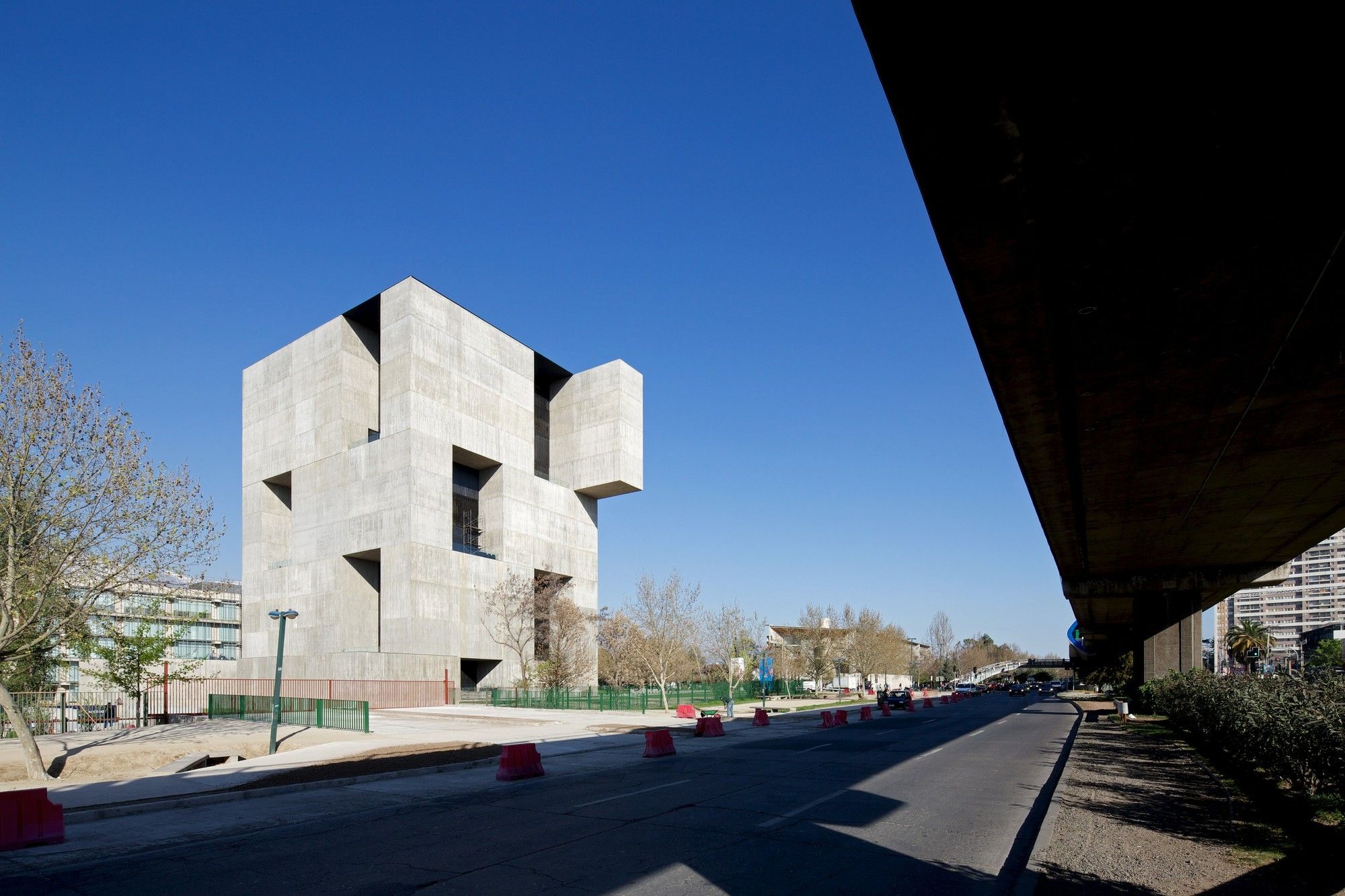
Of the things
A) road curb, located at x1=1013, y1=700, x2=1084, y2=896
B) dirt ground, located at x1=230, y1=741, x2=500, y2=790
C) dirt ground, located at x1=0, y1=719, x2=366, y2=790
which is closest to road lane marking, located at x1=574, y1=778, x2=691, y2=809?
dirt ground, located at x1=230, y1=741, x2=500, y2=790

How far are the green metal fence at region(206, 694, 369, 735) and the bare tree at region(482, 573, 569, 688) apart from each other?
1952 cm

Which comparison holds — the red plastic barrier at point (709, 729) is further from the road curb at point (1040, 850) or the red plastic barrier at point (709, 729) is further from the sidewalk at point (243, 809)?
the road curb at point (1040, 850)

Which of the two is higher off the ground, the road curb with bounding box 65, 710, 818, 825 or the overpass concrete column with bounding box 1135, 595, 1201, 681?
the road curb with bounding box 65, 710, 818, 825

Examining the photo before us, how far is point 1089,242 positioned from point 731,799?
387 inches

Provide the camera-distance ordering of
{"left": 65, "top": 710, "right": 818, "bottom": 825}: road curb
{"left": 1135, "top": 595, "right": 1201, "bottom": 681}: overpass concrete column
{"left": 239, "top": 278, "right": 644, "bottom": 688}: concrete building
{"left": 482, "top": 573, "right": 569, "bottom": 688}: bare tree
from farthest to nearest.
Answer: {"left": 482, "top": 573, "right": 569, "bottom": 688}: bare tree, {"left": 239, "top": 278, "right": 644, "bottom": 688}: concrete building, {"left": 1135, "top": 595, "right": 1201, "bottom": 681}: overpass concrete column, {"left": 65, "top": 710, "right": 818, "bottom": 825}: road curb

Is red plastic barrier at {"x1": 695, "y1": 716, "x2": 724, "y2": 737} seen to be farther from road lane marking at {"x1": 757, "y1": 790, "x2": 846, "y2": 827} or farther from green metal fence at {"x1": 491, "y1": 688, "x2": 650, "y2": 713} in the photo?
green metal fence at {"x1": 491, "y1": 688, "x2": 650, "y2": 713}

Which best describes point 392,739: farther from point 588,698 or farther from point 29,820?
point 588,698

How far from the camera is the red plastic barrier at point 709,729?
29.3 meters

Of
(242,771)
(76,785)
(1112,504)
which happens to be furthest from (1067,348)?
(76,785)

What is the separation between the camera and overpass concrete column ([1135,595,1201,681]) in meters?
43.1

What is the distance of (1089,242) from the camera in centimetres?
944

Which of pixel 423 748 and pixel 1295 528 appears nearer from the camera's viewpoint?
pixel 423 748

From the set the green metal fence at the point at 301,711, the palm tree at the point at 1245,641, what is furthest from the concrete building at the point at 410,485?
the palm tree at the point at 1245,641

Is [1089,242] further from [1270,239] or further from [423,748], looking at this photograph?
[423,748]
